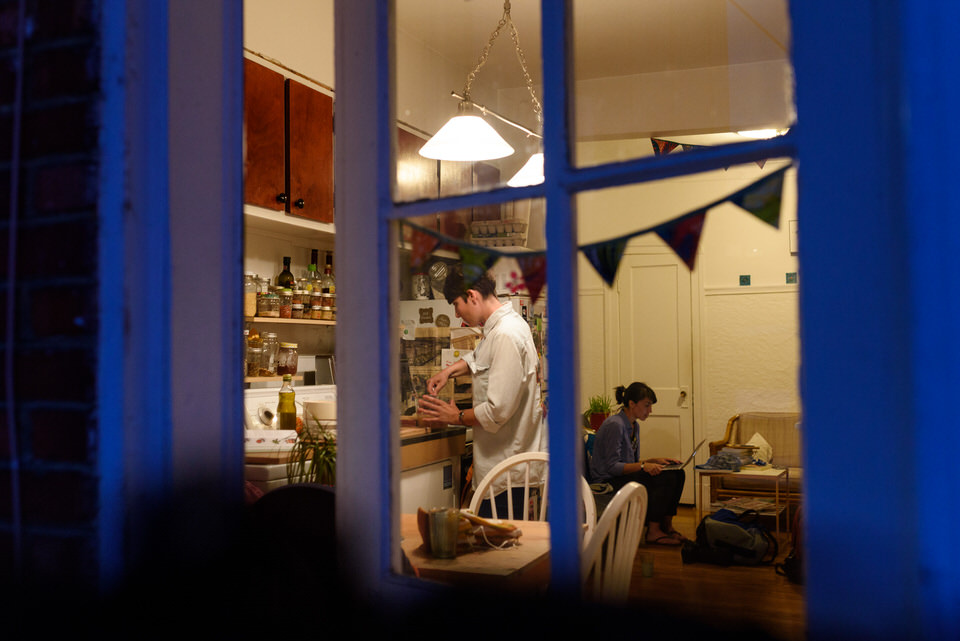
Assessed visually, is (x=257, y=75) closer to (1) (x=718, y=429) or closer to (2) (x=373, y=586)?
(2) (x=373, y=586)

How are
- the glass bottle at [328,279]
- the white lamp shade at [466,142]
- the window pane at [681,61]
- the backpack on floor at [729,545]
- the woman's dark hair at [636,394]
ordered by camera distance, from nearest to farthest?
1. the white lamp shade at [466,142]
2. the window pane at [681,61]
3. the glass bottle at [328,279]
4. the backpack on floor at [729,545]
5. the woman's dark hair at [636,394]

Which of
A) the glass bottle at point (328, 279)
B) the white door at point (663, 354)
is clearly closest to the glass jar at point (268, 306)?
the glass bottle at point (328, 279)

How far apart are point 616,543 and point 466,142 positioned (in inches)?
50.4

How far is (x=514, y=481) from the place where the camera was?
9.45 ft

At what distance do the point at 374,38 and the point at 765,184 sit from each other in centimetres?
58

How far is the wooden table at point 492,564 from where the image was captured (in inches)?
55.7

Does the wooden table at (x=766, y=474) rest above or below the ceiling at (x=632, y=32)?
below

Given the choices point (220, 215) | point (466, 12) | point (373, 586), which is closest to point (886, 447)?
point (373, 586)

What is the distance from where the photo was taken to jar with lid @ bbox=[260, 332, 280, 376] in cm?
373

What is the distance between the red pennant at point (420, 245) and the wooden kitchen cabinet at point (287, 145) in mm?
2345

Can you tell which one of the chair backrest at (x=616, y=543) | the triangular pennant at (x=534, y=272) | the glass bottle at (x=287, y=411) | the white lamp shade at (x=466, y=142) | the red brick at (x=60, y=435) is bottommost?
the chair backrest at (x=616, y=543)

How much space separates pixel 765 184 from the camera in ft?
2.92

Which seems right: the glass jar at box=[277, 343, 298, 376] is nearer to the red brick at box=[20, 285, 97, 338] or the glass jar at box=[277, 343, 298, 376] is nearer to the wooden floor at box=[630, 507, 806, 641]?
the wooden floor at box=[630, 507, 806, 641]

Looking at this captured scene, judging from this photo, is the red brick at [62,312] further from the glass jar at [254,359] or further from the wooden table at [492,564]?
the glass jar at [254,359]
